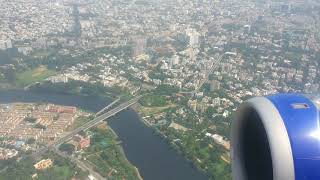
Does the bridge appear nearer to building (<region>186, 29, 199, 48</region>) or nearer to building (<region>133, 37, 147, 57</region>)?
building (<region>133, 37, 147, 57</region>)

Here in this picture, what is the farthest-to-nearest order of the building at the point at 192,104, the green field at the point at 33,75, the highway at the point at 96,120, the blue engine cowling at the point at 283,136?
the green field at the point at 33,75 → the building at the point at 192,104 → the highway at the point at 96,120 → the blue engine cowling at the point at 283,136

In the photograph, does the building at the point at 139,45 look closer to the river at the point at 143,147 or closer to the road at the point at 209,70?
the road at the point at 209,70

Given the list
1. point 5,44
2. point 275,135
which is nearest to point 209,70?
point 5,44

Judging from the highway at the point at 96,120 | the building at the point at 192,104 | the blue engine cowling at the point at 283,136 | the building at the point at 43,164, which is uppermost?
the blue engine cowling at the point at 283,136

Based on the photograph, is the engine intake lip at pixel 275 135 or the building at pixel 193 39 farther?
the building at pixel 193 39

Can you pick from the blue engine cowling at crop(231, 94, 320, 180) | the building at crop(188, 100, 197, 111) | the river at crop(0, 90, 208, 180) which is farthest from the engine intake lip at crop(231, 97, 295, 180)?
the building at crop(188, 100, 197, 111)

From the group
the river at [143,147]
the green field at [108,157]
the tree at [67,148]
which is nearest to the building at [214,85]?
the river at [143,147]

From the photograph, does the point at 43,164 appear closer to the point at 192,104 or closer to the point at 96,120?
the point at 96,120
